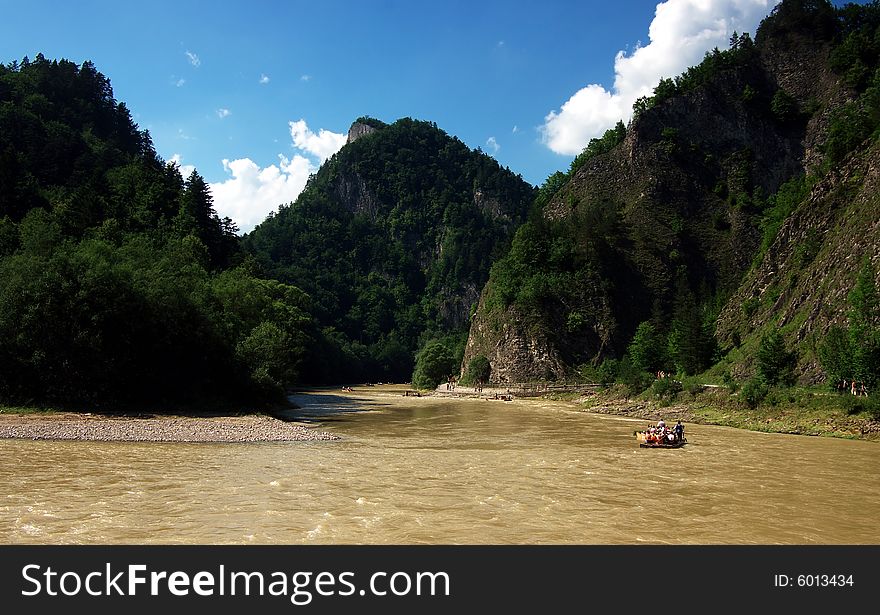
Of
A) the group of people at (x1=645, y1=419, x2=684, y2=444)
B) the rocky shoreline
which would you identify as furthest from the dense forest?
the group of people at (x1=645, y1=419, x2=684, y2=444)

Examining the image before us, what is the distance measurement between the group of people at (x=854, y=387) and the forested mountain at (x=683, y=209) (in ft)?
107

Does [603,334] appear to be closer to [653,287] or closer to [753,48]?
[653,287]

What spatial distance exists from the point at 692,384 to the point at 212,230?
272 ft

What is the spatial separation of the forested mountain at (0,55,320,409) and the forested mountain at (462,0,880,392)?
4371 cm

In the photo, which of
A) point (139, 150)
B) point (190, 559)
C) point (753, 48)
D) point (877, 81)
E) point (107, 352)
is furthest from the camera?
point (139, 150)

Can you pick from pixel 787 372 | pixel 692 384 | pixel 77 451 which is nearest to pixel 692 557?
pixel 77 451

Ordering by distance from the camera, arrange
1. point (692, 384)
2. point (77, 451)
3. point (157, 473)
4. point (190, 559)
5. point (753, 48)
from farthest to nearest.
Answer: point (753, 48) < point (692, 384) < point (77, 451) < point (157, 473) < point (190, 559)

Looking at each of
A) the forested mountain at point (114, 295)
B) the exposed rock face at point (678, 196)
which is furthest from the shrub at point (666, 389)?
the exposed rock face at point (678, 196)

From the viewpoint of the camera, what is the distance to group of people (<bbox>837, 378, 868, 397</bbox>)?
145 feet

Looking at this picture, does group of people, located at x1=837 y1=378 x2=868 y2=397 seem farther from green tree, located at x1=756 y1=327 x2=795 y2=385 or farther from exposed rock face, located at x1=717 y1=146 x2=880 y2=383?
green tree, located at x1=756 y1=327 x2=795 y2=385

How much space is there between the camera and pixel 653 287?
4414 inches

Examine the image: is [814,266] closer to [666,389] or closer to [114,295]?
[666,389]

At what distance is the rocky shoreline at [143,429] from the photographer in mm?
34531

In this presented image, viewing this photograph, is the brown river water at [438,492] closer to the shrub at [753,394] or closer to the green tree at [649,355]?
the shrub at [753,394]
